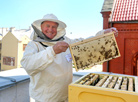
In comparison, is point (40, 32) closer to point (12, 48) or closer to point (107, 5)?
point (107, 5)

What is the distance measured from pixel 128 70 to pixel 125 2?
337 cm

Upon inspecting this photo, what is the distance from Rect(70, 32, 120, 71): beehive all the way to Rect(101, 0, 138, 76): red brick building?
14.6ft

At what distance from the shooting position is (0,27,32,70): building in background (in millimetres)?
21734

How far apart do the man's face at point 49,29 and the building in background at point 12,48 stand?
21.3 m

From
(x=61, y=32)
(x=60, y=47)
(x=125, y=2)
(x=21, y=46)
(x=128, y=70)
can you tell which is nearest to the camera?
(x=60, y=47)

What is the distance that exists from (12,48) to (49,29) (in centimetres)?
2245

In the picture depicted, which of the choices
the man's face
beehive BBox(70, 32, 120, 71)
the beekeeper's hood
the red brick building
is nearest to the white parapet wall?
the beekeeper's hood

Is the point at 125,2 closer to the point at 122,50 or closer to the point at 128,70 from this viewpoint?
the point at 122,50

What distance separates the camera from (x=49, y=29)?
1.61 metres

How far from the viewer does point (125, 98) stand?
0.94 m

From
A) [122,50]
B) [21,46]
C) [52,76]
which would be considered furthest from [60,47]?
[21,46]

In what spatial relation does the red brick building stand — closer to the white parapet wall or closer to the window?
the white parapet wall

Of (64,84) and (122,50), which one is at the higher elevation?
(122,50)

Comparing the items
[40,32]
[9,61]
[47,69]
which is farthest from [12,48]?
[47,69]
